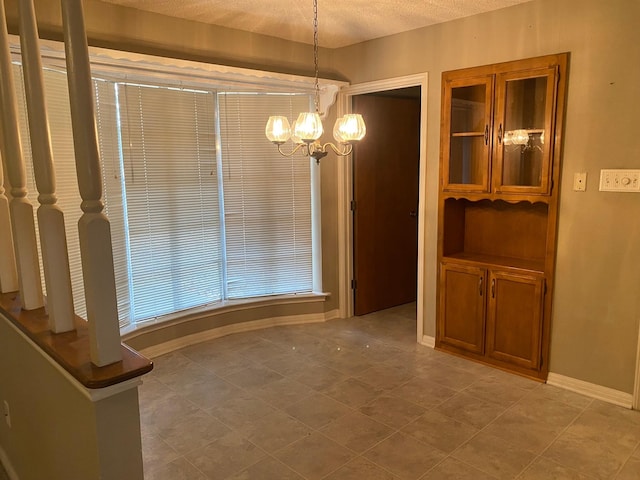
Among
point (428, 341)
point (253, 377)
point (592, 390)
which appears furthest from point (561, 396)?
point (253, 377)

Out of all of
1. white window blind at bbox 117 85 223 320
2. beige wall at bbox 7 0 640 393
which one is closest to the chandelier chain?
beige wall at bbox 7 0 640 393

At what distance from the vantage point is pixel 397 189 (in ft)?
15.8

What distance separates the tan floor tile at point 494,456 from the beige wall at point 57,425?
1656 millimetres

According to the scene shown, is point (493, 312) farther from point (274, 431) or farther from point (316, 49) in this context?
point (316, 49)

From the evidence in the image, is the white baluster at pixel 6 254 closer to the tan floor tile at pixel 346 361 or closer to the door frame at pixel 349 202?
the tan floor tile at pixel 346 361

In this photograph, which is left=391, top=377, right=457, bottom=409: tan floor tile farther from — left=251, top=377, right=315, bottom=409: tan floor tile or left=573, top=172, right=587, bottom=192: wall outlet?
left=573, top=172, right=587, bottom=192: wall outlet

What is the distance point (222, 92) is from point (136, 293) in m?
1.75

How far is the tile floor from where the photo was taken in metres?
2.33

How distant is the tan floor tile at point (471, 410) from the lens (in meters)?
2.75

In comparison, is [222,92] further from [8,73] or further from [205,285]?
[8,73]

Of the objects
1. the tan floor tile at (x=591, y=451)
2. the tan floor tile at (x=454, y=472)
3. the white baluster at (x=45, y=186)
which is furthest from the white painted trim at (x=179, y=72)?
the tan floor tile at (x=591, y=451)

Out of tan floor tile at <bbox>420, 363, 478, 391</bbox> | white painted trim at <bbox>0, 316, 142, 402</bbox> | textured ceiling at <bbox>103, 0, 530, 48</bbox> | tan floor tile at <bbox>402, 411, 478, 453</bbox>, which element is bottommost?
tan floor tile at <bbox>420, 363, 478, 391</bbox>

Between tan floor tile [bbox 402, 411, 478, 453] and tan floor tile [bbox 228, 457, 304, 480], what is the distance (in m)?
0.72

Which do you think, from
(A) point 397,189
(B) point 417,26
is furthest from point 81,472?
(A) point 397,189
